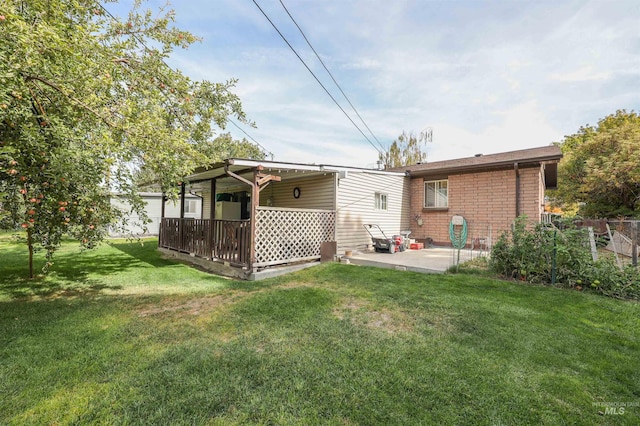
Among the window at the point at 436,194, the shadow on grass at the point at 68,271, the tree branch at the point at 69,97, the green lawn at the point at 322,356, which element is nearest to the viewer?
the green lawn at the point at 322,356

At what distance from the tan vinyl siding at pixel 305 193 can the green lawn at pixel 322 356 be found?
13.2 ft

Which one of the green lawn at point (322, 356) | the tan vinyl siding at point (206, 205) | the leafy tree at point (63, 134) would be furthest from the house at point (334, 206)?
the green lawn at point (322, 356)

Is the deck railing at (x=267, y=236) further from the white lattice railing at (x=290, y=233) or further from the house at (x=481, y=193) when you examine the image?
the house at (x=481, y=193)

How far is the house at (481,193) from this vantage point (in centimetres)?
898

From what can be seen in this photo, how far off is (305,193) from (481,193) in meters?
6.16

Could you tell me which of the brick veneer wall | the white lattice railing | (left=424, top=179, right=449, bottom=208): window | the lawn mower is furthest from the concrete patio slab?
(left=424, top=179, right=449, bottom=208): window

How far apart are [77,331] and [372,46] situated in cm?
1158

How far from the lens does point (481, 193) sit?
9969mm

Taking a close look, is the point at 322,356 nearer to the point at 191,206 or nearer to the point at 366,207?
the point at 366,207

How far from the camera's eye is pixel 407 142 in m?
24.0

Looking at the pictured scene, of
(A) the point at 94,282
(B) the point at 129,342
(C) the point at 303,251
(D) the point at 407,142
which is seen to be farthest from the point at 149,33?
(D) the point at 407,142

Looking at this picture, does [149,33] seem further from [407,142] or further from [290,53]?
[407,142]

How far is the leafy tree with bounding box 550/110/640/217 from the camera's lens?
14.3 metres

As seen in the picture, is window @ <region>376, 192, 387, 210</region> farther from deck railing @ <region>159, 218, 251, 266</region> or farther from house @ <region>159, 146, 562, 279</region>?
deck railing @ <region>159, 218, 251, 266</region>
